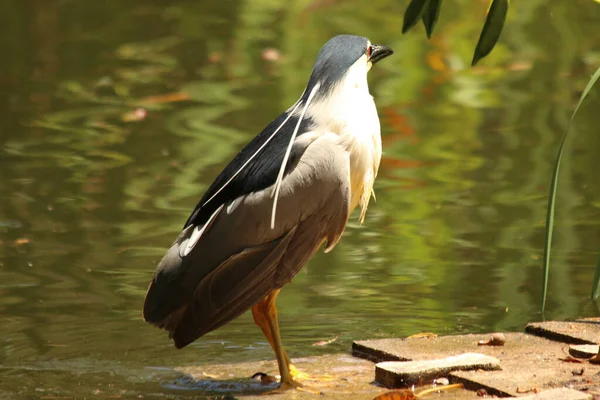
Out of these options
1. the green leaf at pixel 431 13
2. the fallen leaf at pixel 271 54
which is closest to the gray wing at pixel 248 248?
the green leaf at pixel 431 13

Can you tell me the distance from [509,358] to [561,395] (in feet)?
2.77

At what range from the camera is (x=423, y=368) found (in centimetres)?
448

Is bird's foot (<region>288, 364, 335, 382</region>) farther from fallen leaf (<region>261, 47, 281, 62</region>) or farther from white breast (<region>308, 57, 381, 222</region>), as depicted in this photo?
fallen leaf (<region>261, 47, 281, 62</region>)

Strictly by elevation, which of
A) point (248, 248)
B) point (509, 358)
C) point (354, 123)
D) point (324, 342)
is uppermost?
point (354, 123)

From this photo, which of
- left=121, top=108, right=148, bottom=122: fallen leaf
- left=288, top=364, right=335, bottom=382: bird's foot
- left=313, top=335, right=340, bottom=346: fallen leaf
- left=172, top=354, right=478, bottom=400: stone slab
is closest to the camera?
left=172, top=354, right=478, bottom=400: stone slab

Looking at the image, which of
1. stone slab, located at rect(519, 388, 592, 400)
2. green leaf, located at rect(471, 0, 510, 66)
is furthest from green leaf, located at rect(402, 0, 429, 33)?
stone slab, located at rect(519, 388, 592, 400)

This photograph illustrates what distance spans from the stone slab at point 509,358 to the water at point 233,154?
0.37 meters

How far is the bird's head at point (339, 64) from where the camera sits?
4.81 metres

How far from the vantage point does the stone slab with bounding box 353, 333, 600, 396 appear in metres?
4.34

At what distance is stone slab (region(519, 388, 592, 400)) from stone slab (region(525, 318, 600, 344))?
923 millimetres

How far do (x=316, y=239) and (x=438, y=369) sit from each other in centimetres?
68

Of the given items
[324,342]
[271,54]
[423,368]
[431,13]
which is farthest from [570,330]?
[271,54]

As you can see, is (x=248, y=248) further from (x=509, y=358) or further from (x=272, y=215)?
(x=509, y=358)

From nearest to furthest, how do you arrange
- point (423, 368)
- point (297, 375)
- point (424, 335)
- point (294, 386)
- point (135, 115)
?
point (423, 368) → point (294, 386) → point (297, 375) → point (424, 335) → point (135, 115)
